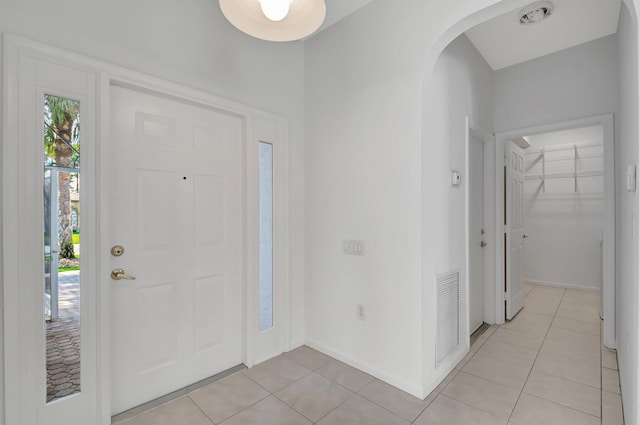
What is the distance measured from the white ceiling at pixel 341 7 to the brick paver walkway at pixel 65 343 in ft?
8.32

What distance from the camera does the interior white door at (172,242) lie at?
184cm

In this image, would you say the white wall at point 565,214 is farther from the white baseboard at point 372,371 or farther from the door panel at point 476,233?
the white baseboard at point 372,371

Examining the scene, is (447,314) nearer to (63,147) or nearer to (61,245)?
(61,245)

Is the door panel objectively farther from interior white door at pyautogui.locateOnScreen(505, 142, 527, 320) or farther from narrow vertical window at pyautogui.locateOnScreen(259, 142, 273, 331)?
narrow vertical window at pyautogui.locateOnScreen(259, 142, 273, 331)

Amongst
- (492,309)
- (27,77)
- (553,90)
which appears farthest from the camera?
(492,309)

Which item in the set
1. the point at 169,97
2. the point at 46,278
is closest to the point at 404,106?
the point at 169,97

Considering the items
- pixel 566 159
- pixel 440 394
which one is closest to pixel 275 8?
pixel 440 394

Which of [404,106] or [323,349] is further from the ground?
[404,106]

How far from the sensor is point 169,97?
2010mm

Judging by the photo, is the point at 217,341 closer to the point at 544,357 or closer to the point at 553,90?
the point at 544,357

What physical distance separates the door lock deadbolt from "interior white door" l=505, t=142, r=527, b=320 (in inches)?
144

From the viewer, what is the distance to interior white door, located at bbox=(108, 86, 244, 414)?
184 centimetres

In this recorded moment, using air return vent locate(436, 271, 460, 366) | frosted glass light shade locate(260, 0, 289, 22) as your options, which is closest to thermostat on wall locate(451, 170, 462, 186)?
air return vent locate(436, 271, 460, 366)

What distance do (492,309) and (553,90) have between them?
2385 mm
